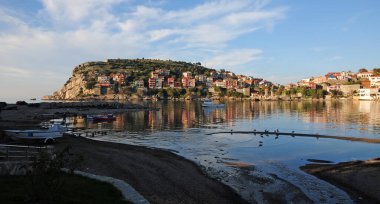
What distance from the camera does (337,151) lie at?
30.6m

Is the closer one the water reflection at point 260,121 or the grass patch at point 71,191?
the grass patch at point 71,191

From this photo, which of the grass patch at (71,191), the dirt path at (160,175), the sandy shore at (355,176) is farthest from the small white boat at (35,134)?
the sandy shore at (355,176)

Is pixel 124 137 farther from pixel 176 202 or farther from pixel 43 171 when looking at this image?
pixel 43 171

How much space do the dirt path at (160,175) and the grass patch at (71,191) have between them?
2.21 meters

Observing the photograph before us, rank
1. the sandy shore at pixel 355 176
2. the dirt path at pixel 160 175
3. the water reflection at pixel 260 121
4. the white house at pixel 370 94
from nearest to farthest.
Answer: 1. the dirt path at pixel 160 175
2. the sandy shore at pixel 355 176
3. the water reflection at pixel 260 121
4. the white house at pixel 370 94

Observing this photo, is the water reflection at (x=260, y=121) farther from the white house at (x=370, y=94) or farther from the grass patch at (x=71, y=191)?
the white house at (x=370, y=94)

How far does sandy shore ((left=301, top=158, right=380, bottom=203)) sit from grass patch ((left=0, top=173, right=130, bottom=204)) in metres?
11.4

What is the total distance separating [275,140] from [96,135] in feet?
70.9

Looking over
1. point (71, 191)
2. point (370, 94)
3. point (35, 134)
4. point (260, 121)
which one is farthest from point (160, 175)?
point (370, 94)

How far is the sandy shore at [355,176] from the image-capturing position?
17114 millimetres

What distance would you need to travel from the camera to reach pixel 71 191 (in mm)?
12656

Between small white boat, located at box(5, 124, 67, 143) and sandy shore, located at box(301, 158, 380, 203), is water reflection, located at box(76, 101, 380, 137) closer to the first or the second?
small white boat, located at box(5, 124, 67, 143)

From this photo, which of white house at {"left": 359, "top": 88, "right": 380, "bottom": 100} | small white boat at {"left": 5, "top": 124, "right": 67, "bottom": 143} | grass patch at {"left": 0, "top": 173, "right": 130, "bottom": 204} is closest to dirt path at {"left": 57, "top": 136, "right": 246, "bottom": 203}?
grass patch at {"left": 0, "top": 173, "right": 130, "bottom": 204}

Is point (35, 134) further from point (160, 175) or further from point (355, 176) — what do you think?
point (355, 176)
